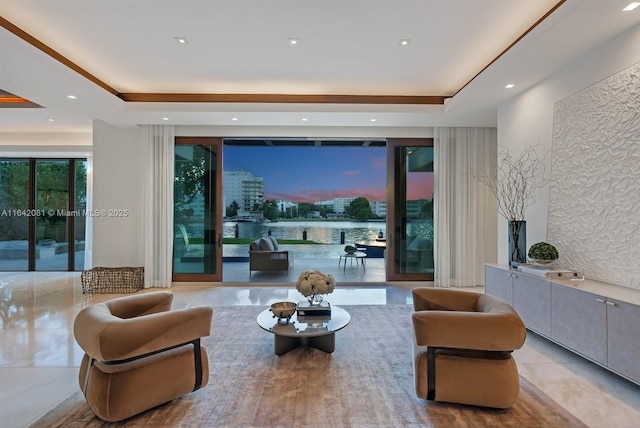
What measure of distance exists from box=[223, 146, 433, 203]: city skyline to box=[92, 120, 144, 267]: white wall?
16.2 ft

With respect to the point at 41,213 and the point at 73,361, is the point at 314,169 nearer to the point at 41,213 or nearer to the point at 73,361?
the point at 41,213

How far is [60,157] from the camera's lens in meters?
7.55

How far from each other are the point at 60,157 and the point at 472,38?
353 inches

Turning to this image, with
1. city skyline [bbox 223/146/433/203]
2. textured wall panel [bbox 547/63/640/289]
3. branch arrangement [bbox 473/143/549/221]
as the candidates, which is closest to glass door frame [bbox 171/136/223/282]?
city skyline [bbox 223/146/433/203]

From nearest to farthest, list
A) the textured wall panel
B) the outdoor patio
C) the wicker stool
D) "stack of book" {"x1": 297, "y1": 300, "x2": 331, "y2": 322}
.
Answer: the textured wall panel → "stack of book" {"x1": 297, "y1": 300, "x2": 331, "y2": 322} → the wicker stool → the outdoor patio

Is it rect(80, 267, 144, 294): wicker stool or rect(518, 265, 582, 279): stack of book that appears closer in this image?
rect(518, 265, 582, 279): stack of book

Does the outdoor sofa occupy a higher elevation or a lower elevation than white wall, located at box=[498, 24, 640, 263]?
lower

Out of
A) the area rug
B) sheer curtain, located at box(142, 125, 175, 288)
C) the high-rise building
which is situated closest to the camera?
the area rug

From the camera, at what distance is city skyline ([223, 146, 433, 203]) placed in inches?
437

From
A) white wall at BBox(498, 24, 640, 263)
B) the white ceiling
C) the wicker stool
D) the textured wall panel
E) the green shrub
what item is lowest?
the wicker stool

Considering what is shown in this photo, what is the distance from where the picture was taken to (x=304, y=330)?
2.94 m

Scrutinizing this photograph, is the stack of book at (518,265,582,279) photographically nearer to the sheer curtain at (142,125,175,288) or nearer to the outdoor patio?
the outdoor patio

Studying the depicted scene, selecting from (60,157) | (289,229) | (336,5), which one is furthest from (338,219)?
(336,5)

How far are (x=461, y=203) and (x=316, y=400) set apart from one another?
4.82m
